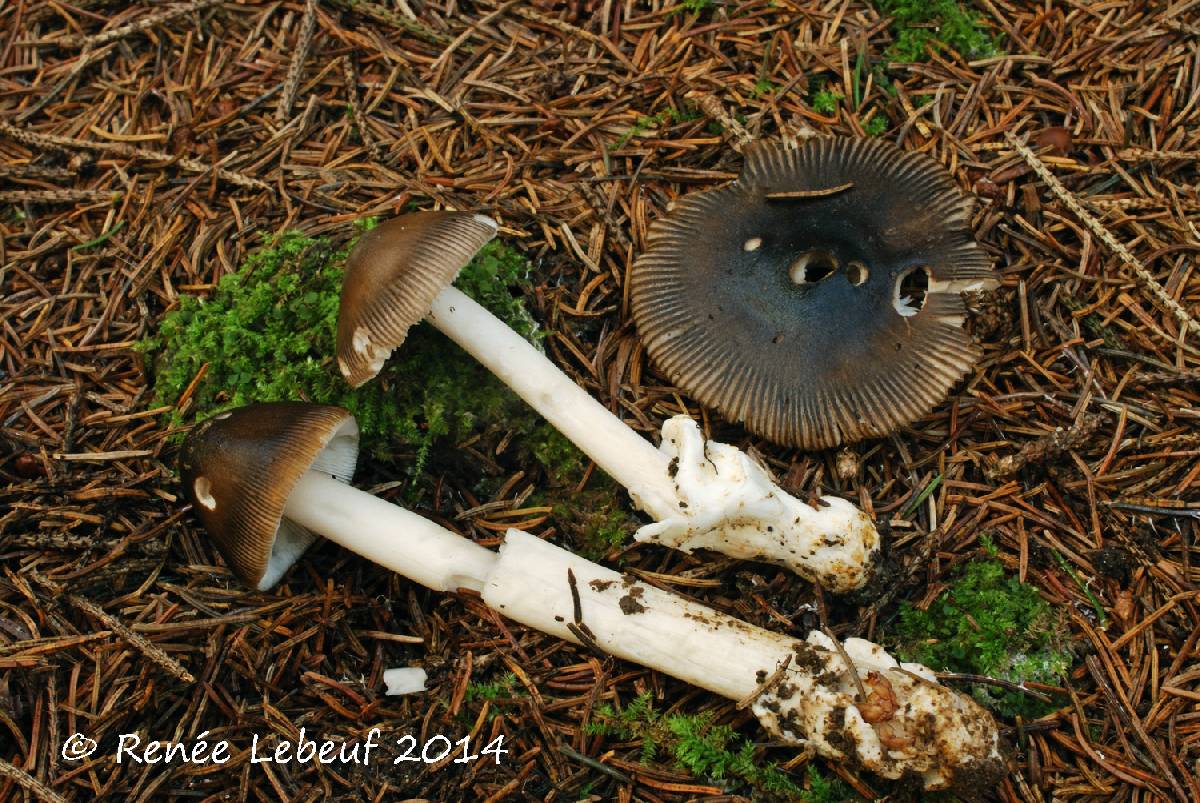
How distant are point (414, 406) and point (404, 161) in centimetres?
109

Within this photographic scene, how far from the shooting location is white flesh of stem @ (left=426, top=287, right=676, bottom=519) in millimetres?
3119

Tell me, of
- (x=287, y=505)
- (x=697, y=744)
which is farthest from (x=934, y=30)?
(x=287, y=505)

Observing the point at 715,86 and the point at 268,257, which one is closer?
the point at 268,257

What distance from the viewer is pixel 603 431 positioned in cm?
314

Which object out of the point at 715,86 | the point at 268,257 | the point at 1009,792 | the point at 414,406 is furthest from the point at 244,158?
the point at 1009,792

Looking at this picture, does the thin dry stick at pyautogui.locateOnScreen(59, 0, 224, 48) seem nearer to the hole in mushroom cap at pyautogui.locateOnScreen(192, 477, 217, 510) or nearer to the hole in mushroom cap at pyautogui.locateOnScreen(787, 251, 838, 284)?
the hole in mushroom cap at pyautogui.locateOnScreen(192, 477, 217, 510)

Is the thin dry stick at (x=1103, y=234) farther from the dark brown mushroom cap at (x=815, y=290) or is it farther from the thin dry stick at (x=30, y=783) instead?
the thin dry stick at (x=30, y=783)

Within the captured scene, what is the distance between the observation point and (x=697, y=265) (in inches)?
137

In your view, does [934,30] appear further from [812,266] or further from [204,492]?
[204,492]

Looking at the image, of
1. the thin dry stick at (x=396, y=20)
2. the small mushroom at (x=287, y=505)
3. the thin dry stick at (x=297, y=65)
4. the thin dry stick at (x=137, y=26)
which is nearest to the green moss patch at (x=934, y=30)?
the thin dry stick at (x=396, y=20)

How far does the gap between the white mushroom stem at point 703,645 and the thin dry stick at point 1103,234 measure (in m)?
A: 1.60

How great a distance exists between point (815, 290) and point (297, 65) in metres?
2.34

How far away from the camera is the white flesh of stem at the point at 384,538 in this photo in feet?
9.94

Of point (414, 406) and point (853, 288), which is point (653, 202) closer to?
point (853, 288)
